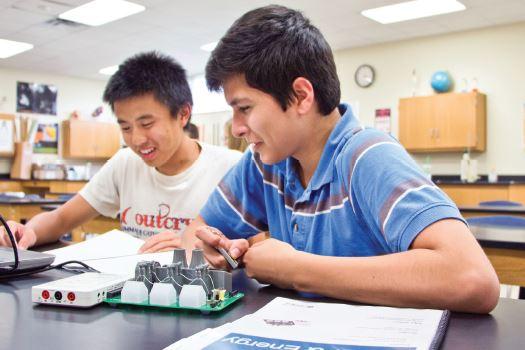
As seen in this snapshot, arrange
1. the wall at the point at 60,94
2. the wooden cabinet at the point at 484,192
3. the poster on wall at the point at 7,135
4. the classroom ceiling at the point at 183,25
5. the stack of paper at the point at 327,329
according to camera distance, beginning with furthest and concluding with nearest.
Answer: the wall at the point at 60,94, the poster on wall at the point at 7,135, the wooden cabinet at the point at 484,192, the classroom ceiling at the point at 183,25, the stack of paper at the point at 327,329

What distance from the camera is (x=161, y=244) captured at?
4.32 feet

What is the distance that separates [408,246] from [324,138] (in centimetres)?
41

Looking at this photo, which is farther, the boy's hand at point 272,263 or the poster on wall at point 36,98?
the poster on wall at point 36,98

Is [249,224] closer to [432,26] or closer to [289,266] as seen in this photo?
[289,266]

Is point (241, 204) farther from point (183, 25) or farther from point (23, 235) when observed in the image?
point (183, 25)

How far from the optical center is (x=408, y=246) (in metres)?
0.85

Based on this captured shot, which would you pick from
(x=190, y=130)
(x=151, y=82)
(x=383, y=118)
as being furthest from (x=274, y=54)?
(x=383, y=118)

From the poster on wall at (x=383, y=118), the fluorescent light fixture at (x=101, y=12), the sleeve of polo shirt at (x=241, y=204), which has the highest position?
the fluorescent light fixture at (x=101, y=12)

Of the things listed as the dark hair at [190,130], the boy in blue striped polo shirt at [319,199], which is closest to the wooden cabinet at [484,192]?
the dark hair at [190,130]

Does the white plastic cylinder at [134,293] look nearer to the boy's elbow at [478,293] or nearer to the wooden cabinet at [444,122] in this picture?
the boy's elbow at [478,293]

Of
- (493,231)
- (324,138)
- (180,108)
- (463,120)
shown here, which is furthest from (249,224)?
(463,120)

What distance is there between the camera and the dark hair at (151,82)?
181 centimetres

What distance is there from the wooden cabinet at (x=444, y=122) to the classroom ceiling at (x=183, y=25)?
33.8 inches

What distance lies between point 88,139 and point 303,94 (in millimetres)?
9079
